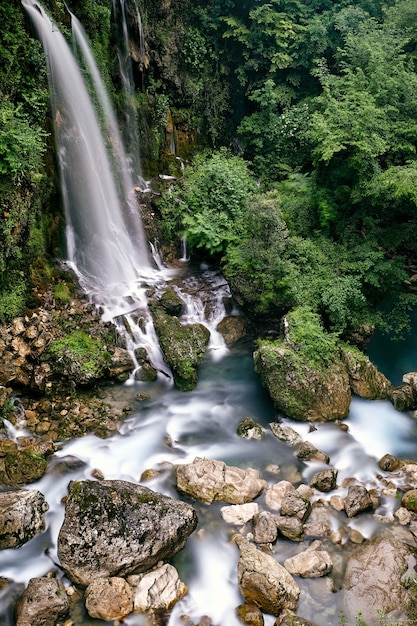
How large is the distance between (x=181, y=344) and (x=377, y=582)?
5503mm

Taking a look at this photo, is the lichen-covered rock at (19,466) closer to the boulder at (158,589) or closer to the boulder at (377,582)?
the boulder at (158,589)

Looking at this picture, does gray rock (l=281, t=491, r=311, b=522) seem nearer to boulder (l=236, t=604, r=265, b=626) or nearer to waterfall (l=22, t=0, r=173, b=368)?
boulder (l=236, t=604, r=265, b=626)

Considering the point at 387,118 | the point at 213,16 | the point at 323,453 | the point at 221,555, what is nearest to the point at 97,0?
the point at 213,16

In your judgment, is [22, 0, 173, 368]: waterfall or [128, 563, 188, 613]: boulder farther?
[22, 0, 173, 368]: waterfall

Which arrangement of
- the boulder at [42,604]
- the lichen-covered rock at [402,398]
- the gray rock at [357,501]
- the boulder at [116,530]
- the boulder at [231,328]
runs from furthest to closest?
the boulder at [231,328]
the lichen-covered rock at [402,398]
the gray rock at [357,501]
the boulder at [116,530]
the boulder at [42,604]

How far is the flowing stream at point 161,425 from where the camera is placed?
5445 millimetres

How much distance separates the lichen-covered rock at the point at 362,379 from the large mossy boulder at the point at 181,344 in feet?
10.3

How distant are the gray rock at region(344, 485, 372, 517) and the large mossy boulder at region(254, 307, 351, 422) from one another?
1905 millimetres

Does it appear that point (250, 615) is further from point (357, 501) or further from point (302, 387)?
point (302, 387)

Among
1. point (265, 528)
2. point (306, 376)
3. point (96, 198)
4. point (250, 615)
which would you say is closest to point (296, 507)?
point (265, 528)

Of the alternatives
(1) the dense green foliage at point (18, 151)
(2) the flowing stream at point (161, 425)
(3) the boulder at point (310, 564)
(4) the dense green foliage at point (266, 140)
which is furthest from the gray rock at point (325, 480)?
(1) the dense green foliage at point (18, 151)

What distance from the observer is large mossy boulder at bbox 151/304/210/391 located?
9.02 meters

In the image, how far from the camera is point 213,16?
48.1 ft

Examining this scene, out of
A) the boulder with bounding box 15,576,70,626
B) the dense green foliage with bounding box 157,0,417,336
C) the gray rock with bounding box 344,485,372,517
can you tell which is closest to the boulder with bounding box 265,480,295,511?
the gray rock with bounding box 344,485,372,517
